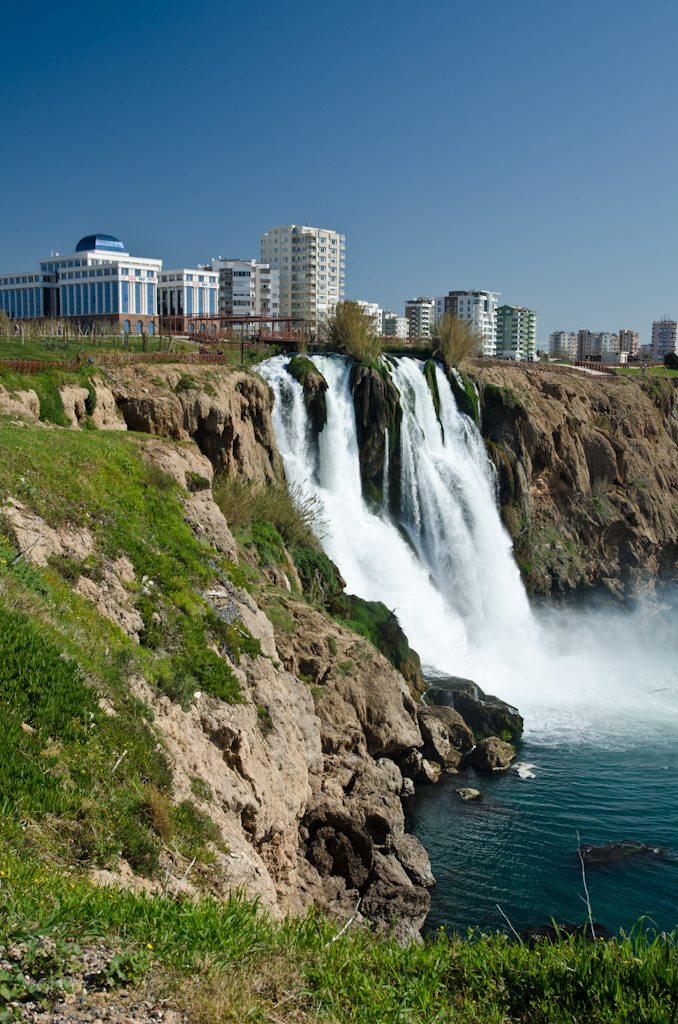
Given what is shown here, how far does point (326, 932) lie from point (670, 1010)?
95.1 inches

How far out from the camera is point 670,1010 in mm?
5055

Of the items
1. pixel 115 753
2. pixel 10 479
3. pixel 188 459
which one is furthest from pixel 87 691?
pixel 188 459

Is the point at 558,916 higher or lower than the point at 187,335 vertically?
lower

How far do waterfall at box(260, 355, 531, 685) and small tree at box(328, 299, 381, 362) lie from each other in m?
0.94

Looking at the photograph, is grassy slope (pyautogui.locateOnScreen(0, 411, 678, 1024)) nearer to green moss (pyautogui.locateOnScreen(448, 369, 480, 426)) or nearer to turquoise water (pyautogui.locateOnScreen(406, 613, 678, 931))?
turquoise water (pyautogui.locateOnScreen(406, 613, 678, 931))

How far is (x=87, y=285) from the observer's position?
2623 inches

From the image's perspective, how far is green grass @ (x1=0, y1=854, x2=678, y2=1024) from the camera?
460 centimetres

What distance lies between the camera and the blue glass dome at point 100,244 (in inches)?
2753

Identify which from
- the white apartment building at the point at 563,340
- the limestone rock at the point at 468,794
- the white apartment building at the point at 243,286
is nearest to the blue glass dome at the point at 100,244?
the white apartment building at the point at 243,286

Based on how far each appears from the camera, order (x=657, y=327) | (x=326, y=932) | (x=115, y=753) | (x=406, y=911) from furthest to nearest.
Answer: (x=657, y=327)
(x=406, y=911)
(x=115, y=753)
(x=326, y=932)

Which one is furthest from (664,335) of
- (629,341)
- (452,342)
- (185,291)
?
(452,342)

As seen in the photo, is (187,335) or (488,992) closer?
(488,992)

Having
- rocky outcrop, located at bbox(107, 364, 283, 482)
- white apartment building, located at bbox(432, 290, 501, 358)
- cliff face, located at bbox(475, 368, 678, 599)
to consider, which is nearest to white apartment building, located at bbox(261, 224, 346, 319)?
white apartment building, located at bbox(432, 290, 501, 358)

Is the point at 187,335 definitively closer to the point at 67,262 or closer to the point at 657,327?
the point at 67,262
